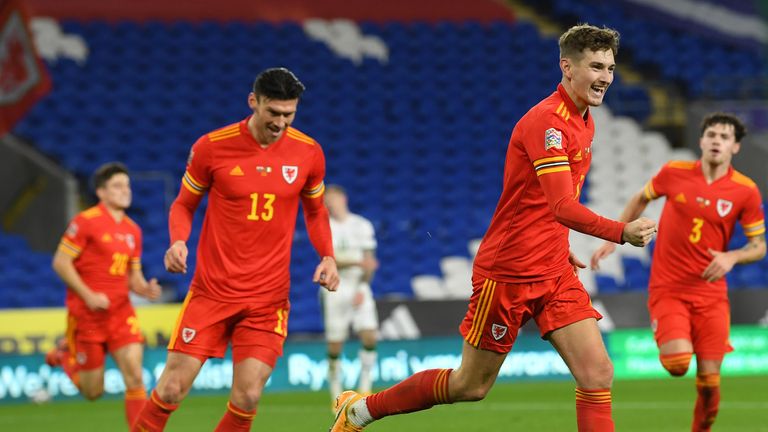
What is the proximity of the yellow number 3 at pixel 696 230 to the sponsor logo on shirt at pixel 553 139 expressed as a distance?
335cm

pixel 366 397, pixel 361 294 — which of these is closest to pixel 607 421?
pixel 366 397

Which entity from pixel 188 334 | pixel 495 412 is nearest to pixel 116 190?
pixel 188 334

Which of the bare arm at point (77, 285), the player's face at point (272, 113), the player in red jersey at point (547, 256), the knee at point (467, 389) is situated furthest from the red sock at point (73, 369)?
the knee at point (467, 389)

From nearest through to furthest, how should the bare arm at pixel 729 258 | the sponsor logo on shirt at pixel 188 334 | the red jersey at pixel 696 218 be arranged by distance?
the sponsor logo on shirt at pixel 188 334 → the bare arm at pixel 729 258 → the red jersey at pixel 696 218

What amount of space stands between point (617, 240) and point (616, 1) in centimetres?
2056

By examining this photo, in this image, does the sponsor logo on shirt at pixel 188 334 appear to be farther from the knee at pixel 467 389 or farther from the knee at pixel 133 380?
the knee at pixel 133 380

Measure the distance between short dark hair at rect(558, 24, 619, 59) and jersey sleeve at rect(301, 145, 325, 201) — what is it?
6.12 ft

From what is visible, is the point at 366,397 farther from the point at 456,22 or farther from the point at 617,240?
the point at 456,22

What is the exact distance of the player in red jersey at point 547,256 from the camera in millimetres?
6223

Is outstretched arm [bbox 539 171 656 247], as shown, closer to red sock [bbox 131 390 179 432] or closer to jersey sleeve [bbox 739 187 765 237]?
red sock [bbox 131 390 179 432]

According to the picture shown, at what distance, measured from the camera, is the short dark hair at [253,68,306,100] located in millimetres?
7035

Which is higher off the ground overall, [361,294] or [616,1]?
[616,1]

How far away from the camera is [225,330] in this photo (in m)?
7.32

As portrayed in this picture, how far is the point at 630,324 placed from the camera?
16328mm
